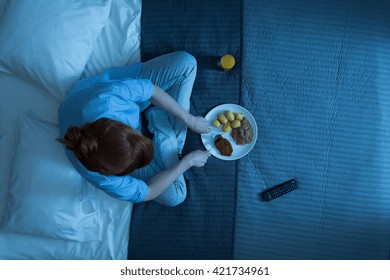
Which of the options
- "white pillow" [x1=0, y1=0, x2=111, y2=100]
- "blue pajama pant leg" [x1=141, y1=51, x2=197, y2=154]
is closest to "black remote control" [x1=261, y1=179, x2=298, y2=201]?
"blue pajama pant leg" [x1=141, y1=51, x2=197, y2=154]

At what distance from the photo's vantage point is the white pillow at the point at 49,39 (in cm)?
107

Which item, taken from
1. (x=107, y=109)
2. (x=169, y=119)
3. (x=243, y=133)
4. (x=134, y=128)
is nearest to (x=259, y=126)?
(x=243, y=133)

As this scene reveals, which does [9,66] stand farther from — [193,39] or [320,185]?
[320,185]

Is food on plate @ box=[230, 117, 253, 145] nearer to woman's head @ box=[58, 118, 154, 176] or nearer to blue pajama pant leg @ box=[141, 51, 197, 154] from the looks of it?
blue pajama pant leg @ box=[141, 51, 197, 154]

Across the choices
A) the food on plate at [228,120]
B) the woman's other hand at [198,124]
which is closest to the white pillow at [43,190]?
the woman's other hand at [198,124]

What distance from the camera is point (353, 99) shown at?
1290 mm

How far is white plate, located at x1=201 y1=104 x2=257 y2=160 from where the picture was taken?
4.14 feet

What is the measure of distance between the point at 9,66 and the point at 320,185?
118 cm

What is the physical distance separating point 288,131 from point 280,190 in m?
0.23

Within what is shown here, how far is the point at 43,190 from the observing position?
Answer: 3.52ft

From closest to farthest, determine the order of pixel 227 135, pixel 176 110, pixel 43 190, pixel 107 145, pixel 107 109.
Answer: pixel 107 145, pixel 107 109, pixel 43 190, pixel 176 110, pixel 227 135

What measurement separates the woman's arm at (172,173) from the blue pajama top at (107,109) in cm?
4

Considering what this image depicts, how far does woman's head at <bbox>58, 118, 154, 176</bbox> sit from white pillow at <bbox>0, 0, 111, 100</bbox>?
1.11 ft

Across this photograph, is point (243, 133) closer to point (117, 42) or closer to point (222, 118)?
point (222, 118)
